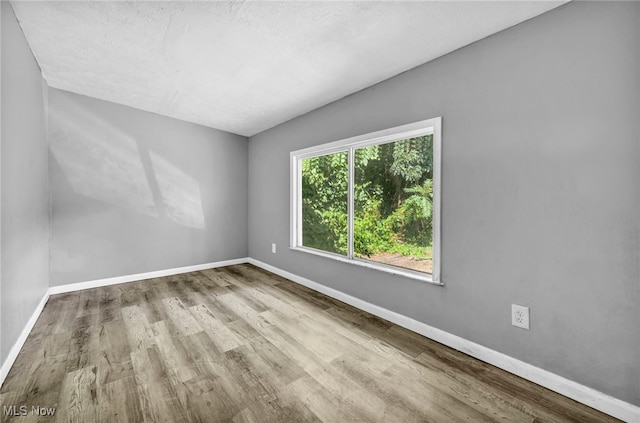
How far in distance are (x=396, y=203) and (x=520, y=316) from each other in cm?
122

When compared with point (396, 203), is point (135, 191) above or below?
above

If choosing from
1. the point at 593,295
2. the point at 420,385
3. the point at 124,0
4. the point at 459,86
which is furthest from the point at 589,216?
the point at 124,0

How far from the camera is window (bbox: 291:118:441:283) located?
218 centimetres

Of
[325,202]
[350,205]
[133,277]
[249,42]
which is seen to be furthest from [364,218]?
[133,277]

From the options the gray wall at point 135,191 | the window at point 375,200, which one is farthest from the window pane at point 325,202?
the gray wall at point 135,191

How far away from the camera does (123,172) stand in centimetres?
346

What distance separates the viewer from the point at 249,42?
1.96 meters

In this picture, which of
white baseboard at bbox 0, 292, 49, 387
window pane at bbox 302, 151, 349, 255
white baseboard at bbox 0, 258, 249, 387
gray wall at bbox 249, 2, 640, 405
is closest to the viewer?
gray wall at bbox 249, 2, 640, 405

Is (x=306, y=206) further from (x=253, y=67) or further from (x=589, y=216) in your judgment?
(x=589, y=216)

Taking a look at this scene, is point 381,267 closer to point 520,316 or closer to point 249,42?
point 520,316

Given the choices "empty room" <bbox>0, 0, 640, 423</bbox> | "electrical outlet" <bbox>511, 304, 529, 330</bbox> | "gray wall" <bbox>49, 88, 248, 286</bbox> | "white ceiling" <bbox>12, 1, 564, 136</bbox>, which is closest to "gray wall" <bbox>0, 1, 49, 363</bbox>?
"empty room" <bbox>0, 0, 640, 423</bbox>

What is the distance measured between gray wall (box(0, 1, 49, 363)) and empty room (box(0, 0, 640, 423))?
0.10 ft

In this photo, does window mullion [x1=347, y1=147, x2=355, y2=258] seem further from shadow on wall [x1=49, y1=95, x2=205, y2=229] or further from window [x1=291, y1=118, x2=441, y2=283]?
shadow on wall [x1=49, y1=95, x2=205, y2=229]

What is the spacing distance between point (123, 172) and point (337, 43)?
3207mm
